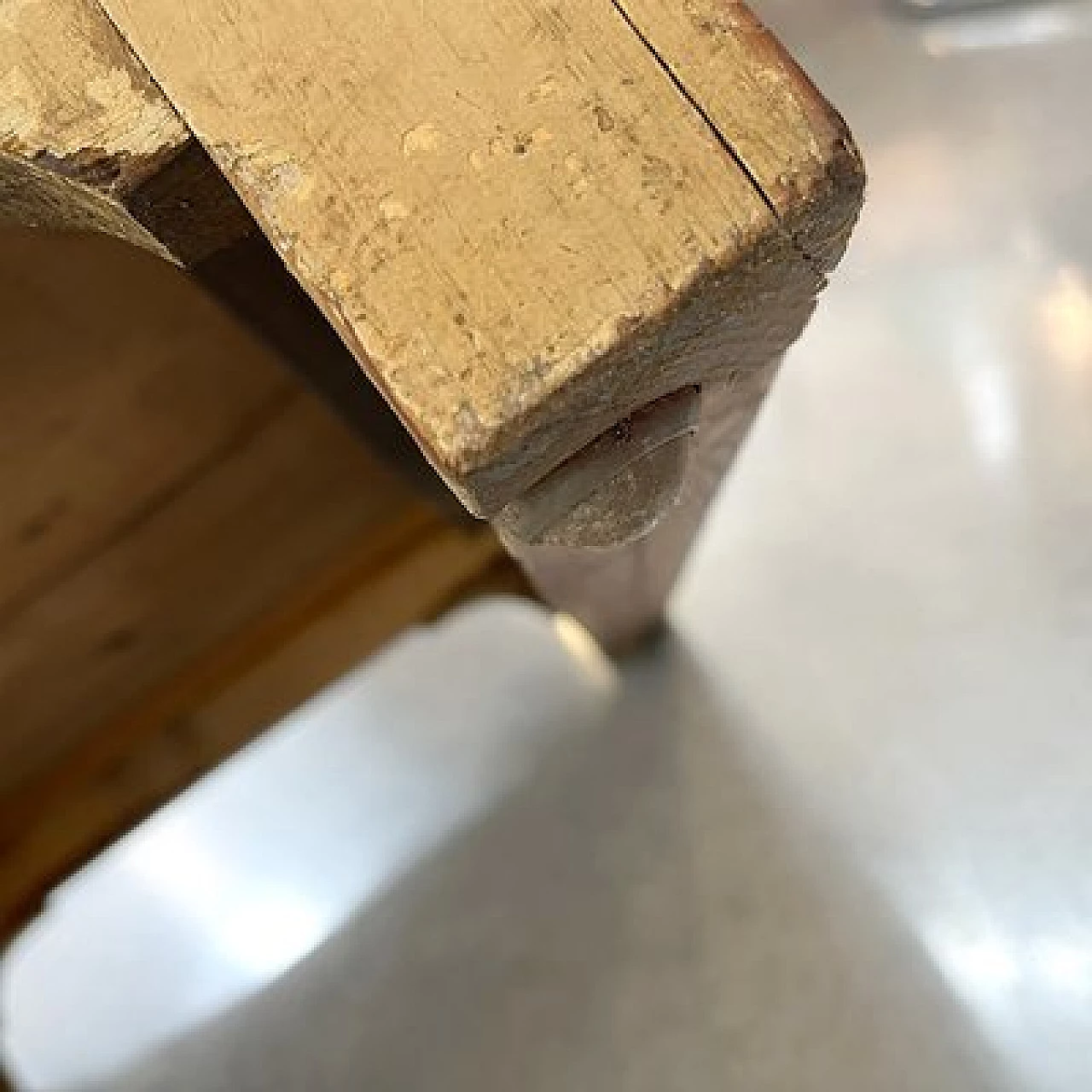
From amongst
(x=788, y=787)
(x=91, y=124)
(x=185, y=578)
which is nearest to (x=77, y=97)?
(x=91, y=124)

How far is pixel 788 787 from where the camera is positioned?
70 cm

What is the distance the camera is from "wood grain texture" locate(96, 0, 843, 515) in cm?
23

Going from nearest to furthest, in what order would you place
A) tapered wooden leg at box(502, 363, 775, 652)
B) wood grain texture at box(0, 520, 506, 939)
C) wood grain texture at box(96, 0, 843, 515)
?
1. wood grain texture at box(96, 0, 843, 515)
2. tapered wooden leg at box(502, 363, 775, 652)
3. wood grain texture at box(0, 520, 506, 939)

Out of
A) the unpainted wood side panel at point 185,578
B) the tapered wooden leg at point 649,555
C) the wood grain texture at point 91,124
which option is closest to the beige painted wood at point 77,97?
the wood grain texture at point 91,124

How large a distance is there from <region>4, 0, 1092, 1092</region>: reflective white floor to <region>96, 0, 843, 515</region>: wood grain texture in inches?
18.8

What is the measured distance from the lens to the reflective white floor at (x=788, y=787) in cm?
67

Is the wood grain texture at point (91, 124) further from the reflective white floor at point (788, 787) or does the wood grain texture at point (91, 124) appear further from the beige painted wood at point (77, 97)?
the reflective white floor at point (788, 787)

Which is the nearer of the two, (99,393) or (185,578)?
(99,393)

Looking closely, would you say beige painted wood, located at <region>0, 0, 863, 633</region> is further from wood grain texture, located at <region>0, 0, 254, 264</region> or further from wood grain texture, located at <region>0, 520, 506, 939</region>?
wood grain texture, located at <region>0, 520, 506, 939</region>

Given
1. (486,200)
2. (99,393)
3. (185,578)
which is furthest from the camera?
(185,578)

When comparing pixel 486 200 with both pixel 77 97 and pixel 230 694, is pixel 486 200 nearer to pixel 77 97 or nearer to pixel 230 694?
pixel 77 97

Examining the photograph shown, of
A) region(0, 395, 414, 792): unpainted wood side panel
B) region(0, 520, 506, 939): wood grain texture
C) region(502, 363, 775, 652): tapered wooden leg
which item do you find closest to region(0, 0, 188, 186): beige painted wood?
region(502, 363, 775, 652): tapered wooden leg

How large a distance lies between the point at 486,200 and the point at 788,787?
0.51 metres

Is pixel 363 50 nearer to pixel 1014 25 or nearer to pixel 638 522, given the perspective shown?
pixel 638 522
